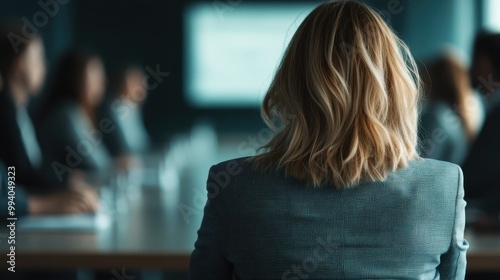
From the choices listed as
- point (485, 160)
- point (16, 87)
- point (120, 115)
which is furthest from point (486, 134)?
point (120, 115)

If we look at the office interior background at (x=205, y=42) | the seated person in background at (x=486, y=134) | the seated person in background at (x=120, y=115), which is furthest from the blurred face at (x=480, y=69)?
the office interior background at (x=205, y=42)

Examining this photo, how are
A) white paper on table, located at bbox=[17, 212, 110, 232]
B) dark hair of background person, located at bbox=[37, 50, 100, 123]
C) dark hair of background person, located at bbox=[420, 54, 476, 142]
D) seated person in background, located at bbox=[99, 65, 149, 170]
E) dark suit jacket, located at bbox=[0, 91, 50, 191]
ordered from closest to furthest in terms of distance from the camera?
white paper on table, located at bbox=[17, 212, 110, 232] < dark suit jacket, located at bbox=[0, 91, 50, 191] < dark hair of background person, located at bbox=[420, 54, 476, 142] < dark hair of background person, located at bbox=[37, 50, 100, 123] < seated person in background, located at bbox=[99, 65, 149, 170]

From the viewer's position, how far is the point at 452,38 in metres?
10.6

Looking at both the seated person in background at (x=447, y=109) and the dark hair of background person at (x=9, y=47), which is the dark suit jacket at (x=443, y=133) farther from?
the dark hair of background person at (x=9, y=47)

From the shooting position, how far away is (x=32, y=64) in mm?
3766

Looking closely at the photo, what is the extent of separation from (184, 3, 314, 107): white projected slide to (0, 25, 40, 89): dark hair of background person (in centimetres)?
744

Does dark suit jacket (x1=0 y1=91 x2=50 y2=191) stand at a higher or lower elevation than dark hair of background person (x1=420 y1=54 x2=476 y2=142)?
lower

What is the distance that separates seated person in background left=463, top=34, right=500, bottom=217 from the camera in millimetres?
3539

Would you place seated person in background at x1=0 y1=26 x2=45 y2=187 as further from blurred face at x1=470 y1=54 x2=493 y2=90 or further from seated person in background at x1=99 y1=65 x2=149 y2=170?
seated person in background at x1=99 y1=65 x2=149 y2=170

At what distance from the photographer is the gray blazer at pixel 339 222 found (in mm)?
1665

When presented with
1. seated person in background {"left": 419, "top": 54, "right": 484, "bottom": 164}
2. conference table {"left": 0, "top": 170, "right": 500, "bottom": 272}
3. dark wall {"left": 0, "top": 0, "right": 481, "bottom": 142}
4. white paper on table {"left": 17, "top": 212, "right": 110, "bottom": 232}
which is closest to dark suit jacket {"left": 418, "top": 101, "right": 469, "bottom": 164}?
seated person in background {"left": 419, "top": 54, "right": 484, "bottom": 164}

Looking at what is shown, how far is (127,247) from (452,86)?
2608mm

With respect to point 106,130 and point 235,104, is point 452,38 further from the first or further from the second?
point 106,130

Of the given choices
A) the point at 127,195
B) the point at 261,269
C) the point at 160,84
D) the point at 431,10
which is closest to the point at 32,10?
the point at 160,84
